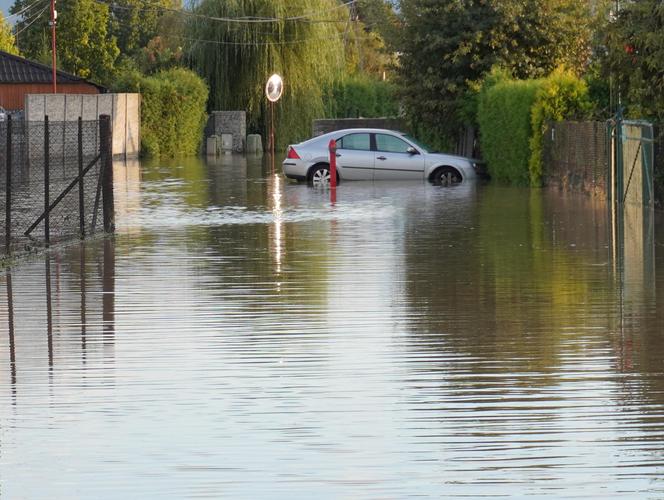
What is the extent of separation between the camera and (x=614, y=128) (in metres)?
25.4

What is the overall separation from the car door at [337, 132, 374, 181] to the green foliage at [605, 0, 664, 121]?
9.22 m

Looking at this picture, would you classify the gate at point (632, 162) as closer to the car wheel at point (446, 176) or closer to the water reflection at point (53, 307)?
the car wheel at point (446, 176)

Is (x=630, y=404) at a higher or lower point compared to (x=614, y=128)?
lower

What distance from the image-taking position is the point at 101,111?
51219 mm

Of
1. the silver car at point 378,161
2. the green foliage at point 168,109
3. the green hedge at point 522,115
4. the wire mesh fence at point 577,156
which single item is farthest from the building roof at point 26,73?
the wire mesh fence at point 577,156

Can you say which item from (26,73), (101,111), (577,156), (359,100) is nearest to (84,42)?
(26,73)

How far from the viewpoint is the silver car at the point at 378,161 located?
33312mm

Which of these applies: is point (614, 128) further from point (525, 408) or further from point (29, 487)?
point (29, 487)

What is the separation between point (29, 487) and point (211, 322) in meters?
5.21

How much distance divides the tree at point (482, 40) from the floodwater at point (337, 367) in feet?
58.1

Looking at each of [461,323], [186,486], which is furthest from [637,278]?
[186,486]

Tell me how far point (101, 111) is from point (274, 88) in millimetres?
10185

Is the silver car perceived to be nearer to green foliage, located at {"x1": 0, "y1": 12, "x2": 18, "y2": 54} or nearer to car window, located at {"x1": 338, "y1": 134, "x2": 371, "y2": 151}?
car window, located at {"x1": 338, "y1": 134, "x2": 371, "y2": 151}

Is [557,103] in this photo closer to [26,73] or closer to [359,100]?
[359,100]
